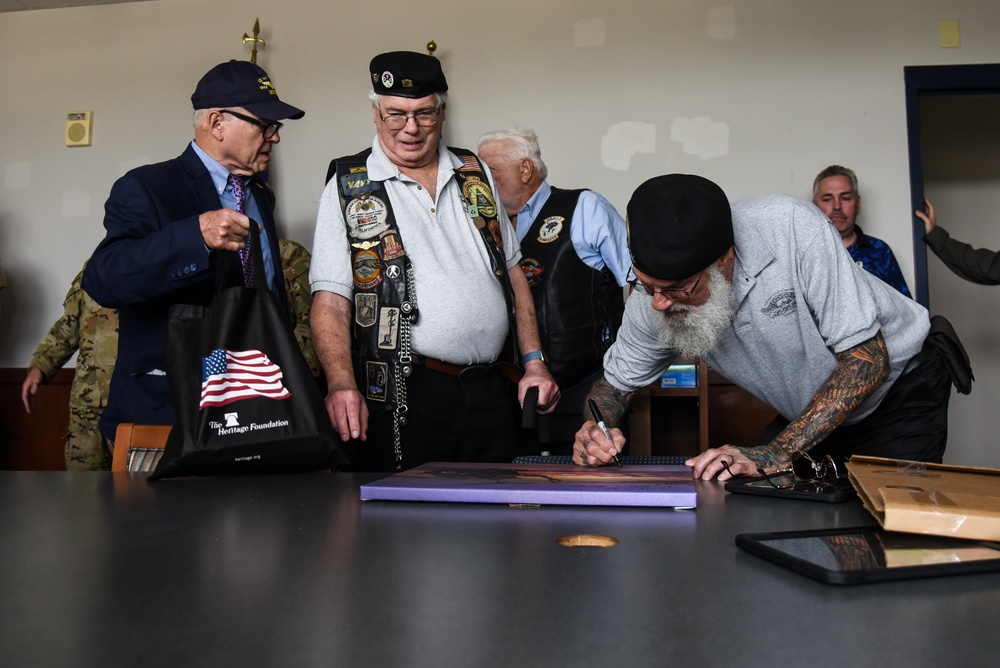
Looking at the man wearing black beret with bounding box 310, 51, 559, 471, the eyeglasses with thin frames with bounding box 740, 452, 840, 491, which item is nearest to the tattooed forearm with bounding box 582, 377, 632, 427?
the man wearing black beret with bounding box 310, 51, 559, 471

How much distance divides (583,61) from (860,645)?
3.70 meters

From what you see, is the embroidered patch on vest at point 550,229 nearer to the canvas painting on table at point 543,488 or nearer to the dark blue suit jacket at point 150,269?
the dark blue suit jacket at point 150,269

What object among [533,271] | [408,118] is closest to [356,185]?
[408,118]

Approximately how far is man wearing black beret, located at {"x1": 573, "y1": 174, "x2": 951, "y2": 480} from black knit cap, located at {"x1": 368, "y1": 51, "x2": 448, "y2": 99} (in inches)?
28.9

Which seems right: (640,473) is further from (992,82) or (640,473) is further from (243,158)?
(992,82)

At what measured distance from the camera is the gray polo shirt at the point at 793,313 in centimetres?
166

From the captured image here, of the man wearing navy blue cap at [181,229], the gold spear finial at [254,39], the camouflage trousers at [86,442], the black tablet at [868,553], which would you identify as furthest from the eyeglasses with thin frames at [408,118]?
the gold spear finial at [254,39]

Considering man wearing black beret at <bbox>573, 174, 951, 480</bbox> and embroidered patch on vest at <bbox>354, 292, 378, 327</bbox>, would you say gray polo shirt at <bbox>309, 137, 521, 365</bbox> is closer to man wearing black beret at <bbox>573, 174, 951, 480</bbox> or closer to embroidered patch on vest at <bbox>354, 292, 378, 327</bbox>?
embroidered patch on vest at <bbox>354, 292, 378, 327</bbox>

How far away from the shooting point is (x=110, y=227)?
6.23 feet

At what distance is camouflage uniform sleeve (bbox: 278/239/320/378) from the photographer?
3.45 metres

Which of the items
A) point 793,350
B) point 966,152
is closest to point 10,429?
point 793,350

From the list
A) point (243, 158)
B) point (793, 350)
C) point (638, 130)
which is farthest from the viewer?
point (638, 130)

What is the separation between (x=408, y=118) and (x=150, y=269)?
728 mm

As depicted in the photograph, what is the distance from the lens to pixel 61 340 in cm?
360
